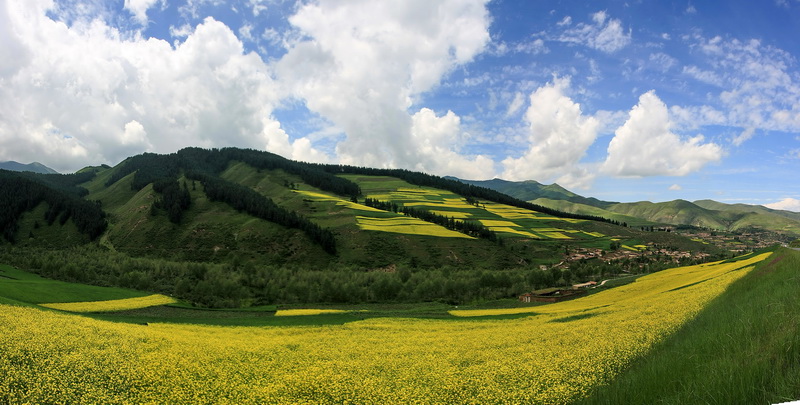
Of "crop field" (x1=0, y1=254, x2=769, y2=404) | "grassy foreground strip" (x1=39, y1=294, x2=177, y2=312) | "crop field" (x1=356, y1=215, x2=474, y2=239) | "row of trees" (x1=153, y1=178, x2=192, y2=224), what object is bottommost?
"grassy foreground strip" (x1=39, y1=294, x2=177, y2=312)

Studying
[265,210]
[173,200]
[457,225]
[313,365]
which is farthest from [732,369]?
[173,200]

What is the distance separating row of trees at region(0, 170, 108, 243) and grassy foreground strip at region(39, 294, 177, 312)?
121 m

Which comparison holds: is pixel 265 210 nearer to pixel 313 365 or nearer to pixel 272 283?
pixel 272 283

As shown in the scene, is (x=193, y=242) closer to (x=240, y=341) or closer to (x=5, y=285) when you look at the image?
(x=5, y=285)

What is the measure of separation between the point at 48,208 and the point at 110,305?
16850cm

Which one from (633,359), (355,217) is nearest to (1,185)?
(355,217)

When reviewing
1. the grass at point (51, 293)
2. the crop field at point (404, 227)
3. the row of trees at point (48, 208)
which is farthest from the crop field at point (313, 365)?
the row of trees at point (48, 208)

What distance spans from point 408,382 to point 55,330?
70.6ft

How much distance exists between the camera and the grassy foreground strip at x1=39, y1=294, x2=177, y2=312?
43.4 m

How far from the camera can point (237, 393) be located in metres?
16.1

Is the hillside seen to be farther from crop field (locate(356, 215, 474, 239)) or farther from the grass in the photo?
the grass

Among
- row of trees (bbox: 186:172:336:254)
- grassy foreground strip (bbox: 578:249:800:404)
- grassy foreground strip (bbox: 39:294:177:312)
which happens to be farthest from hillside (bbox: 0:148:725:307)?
grassy foreground strip (bbox: 578:249:800:404)

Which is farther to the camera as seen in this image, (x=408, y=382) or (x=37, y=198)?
(x=37, y=198)

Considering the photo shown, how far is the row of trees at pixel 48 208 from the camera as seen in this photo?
14750 centimetres
